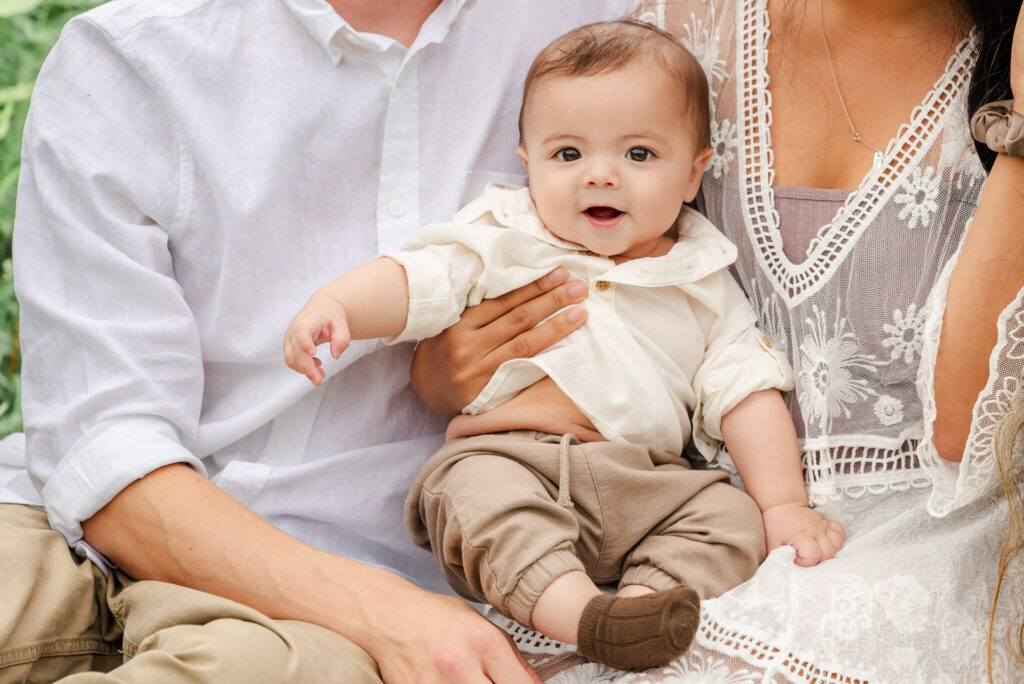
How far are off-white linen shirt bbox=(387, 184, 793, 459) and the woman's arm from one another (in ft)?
0.82

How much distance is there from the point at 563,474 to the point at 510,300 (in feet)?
1.06

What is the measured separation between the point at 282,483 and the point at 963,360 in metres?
1.05

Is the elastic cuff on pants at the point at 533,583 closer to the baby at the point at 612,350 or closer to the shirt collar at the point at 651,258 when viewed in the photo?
the baby at the point at 612,350

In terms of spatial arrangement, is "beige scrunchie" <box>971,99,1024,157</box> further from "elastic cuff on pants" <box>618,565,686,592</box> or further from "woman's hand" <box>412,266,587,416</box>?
"elastic cuff on pants" <box>618,565,686,592</box>

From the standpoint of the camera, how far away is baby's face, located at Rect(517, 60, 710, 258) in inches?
63.0

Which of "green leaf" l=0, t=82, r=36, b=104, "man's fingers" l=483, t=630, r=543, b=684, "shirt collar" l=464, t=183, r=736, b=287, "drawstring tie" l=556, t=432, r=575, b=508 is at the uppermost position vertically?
"shirt collar" l=464, t=183, r=736, b=287

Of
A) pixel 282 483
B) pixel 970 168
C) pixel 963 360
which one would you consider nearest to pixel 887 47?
pixel 970 168

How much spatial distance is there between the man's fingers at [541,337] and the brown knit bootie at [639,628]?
17.6 inches

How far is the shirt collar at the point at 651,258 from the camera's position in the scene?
1.63 metres

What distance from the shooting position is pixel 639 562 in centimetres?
151

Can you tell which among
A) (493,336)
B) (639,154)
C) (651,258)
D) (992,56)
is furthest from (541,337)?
(992,56)

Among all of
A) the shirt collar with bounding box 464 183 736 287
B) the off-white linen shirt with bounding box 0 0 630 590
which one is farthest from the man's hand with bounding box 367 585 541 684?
the shirt collar with bounding box 464 183 736 287

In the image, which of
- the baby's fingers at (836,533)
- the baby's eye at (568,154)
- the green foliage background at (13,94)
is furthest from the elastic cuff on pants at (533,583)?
the green foliage background at (13,94)

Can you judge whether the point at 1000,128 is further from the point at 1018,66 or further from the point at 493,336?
the point at 493,336
